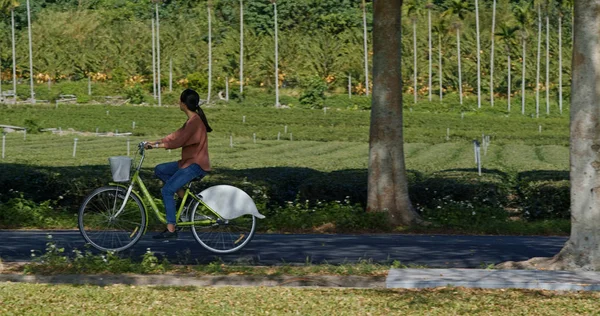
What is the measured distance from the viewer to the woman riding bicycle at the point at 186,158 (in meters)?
12.7

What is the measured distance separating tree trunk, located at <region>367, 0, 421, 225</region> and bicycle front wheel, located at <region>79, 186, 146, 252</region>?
19.1ft

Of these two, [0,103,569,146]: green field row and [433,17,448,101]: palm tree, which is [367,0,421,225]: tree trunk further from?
[433,17,448,101]: palm tree

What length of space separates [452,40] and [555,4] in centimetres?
1141

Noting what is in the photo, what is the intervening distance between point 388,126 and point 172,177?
594cm

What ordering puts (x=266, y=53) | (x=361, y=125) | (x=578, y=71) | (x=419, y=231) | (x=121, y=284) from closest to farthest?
(x=121, y=284), (x=578, y=71), (x=419, y=231), (x=361, y=125), (x=266, y=53)

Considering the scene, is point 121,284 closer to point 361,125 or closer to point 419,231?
point 419,231

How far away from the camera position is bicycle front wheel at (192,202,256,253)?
12961mm

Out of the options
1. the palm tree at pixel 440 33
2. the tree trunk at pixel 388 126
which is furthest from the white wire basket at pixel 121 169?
the palm tree at pixel 440 33

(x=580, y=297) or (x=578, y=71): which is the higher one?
(x=578, y=71)

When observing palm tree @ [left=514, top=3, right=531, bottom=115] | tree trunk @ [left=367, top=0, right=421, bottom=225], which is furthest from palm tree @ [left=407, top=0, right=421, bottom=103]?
tree trunk @ [left=367, top=0, right=421, bottom=225]

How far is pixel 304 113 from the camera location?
8425 centimetres

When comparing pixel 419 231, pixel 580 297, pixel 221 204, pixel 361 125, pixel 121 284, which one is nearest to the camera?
pixel 580 297

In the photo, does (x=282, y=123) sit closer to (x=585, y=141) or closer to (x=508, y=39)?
(x=508, y=39)

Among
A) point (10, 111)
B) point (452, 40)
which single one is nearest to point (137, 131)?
point (10, 111)
